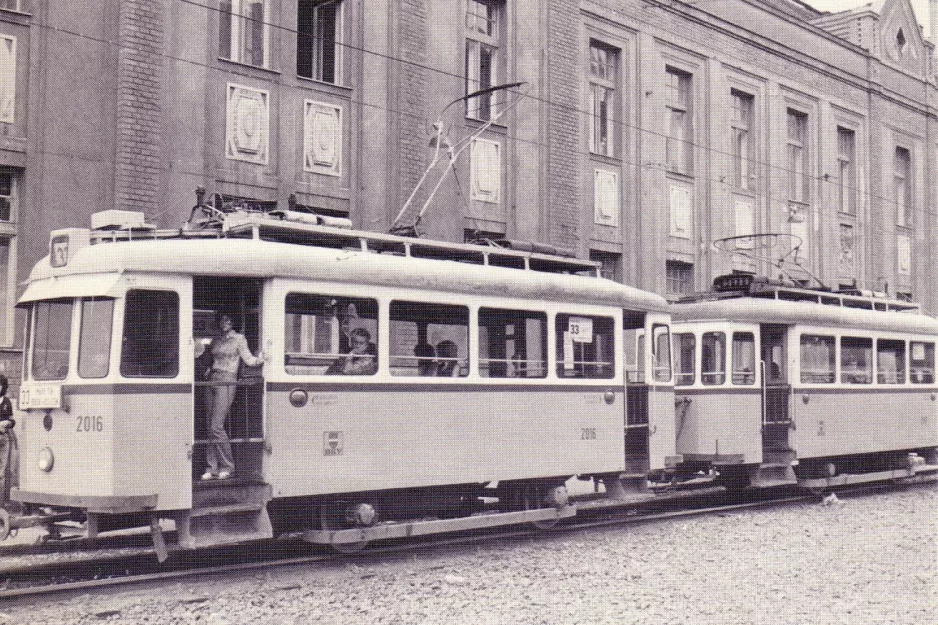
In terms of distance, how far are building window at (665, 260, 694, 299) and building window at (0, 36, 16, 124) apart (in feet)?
46.9

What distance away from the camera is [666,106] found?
2331 centimetres

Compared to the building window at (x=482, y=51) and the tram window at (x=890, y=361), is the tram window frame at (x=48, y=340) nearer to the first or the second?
the building window at (x=482, y=51)

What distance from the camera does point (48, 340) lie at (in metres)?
8.91

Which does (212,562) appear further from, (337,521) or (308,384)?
(308,384)

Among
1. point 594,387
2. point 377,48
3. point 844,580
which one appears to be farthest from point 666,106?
point 844,580

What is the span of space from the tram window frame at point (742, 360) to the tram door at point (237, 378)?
7981 millimetres

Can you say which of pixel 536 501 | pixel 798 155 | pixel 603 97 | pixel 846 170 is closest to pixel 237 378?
pixel 536 501

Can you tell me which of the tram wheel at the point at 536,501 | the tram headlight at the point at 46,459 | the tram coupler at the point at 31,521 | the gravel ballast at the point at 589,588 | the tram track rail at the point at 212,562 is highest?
the tram headlight at the point at 46,459

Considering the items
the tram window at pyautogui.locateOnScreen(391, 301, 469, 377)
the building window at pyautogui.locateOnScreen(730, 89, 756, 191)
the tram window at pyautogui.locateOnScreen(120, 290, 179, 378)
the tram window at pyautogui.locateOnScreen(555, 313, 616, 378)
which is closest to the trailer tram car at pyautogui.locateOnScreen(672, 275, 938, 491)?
the tram window at pyautogui.locateOnScreen(555, 313, 616, 378)

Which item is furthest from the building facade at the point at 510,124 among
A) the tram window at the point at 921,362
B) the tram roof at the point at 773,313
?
the tram roof at the point at 773,313

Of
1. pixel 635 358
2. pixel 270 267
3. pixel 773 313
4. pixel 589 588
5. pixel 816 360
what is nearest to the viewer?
pixel 589 588

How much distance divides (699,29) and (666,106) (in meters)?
2.10

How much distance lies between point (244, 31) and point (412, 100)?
3065mm

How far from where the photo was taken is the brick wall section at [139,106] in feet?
44.7
